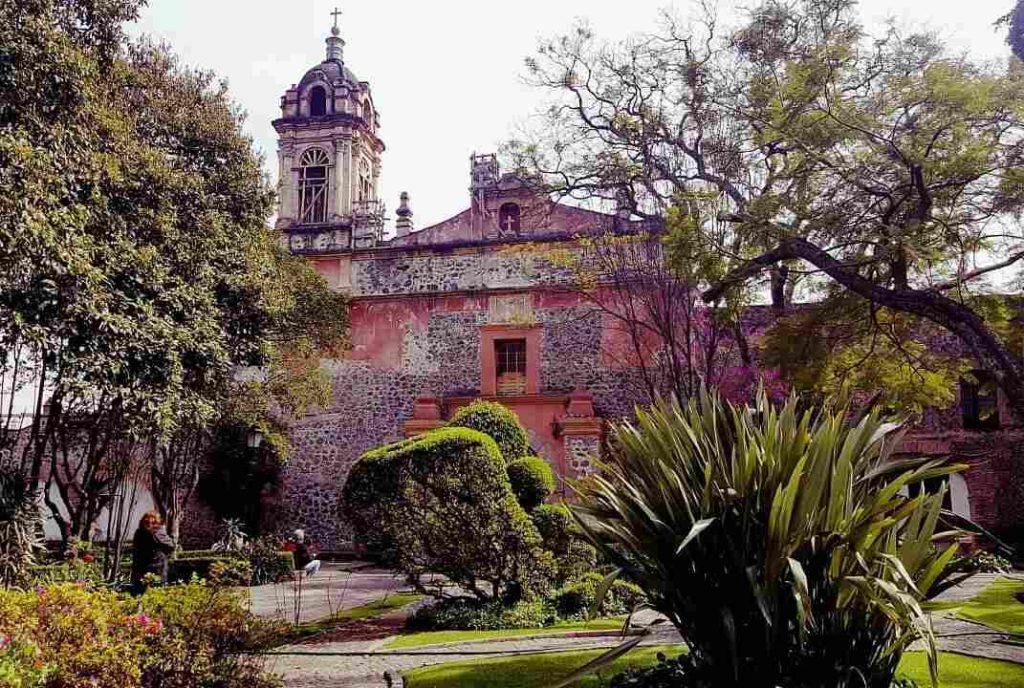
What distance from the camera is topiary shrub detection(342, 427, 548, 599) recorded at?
9.11m

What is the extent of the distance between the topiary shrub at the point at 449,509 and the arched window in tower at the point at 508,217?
1398 centimetres

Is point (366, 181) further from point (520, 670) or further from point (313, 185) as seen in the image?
point (520, 670)

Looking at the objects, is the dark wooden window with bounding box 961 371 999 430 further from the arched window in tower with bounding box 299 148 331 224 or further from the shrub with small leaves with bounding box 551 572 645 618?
the arched window in tower with bounding box 299 148 331 224

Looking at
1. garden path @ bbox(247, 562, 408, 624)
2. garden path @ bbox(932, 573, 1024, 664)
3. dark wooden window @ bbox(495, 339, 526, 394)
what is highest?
dark wooden window @ bbox(495, 339, 526, 394)

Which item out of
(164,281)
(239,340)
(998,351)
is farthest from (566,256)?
(998,351)

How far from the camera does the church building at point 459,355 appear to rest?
19.0 meters

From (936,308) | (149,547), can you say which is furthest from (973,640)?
(149,547)

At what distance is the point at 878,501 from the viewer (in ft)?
14.3

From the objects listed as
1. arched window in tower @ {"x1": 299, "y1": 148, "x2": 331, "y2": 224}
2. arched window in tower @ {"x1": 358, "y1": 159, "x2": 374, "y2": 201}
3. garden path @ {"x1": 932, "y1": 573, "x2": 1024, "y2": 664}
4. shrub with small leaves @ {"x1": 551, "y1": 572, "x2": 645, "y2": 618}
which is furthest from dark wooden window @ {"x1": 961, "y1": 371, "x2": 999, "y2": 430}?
arched window in tower @ {"x1": 299, "y1": 148, "x2": 331, "y2": 224}

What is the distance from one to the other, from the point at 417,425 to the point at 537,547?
9.99 m

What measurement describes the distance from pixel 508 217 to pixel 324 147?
18.5ft

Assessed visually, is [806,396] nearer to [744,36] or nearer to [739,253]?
[739,253]

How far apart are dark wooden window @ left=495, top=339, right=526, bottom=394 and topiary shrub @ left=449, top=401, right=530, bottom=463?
941 cm

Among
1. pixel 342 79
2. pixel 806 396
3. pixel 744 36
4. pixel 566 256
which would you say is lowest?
pixel 806 396
